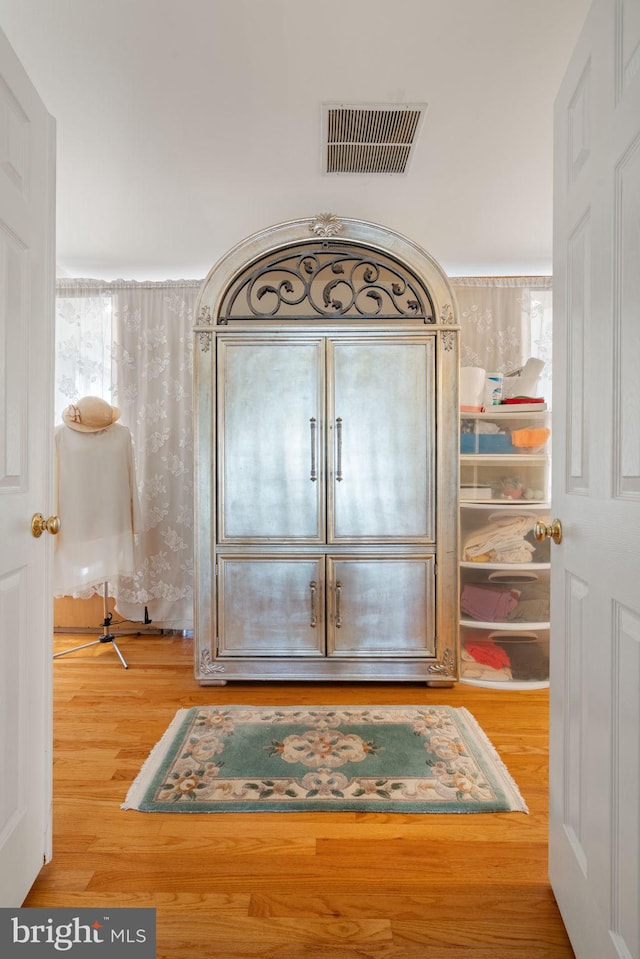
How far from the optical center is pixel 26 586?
4.43ft

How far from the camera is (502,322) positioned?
3723 mm

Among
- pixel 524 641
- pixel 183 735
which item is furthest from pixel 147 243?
pixel 524 641

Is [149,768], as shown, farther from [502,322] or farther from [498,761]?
[502,322]

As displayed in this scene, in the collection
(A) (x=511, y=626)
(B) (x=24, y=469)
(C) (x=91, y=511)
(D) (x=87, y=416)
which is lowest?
(A) (x=511, y=626)

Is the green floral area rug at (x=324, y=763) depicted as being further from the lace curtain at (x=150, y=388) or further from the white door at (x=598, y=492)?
the lace curtain at (x=150, y=388)

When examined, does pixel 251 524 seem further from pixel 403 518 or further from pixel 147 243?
pixel 147 243

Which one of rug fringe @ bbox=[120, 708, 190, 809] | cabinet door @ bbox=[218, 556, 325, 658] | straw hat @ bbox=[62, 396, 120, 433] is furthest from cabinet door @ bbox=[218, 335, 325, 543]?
rug fringe @ bbox=[120, 708, 190, 809]

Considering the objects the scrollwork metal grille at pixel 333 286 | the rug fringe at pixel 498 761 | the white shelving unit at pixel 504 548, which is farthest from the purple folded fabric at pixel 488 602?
the scrollwork metal grille at pixel 333 286

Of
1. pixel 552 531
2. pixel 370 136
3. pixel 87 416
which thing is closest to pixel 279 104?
pixel 370 136

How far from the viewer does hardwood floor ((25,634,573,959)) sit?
50.7 inches

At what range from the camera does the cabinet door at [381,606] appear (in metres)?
2.92

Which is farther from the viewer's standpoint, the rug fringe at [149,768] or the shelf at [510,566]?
the shelf at [510,566]

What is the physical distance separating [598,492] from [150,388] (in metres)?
3.23

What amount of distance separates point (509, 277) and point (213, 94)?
7.67ft
